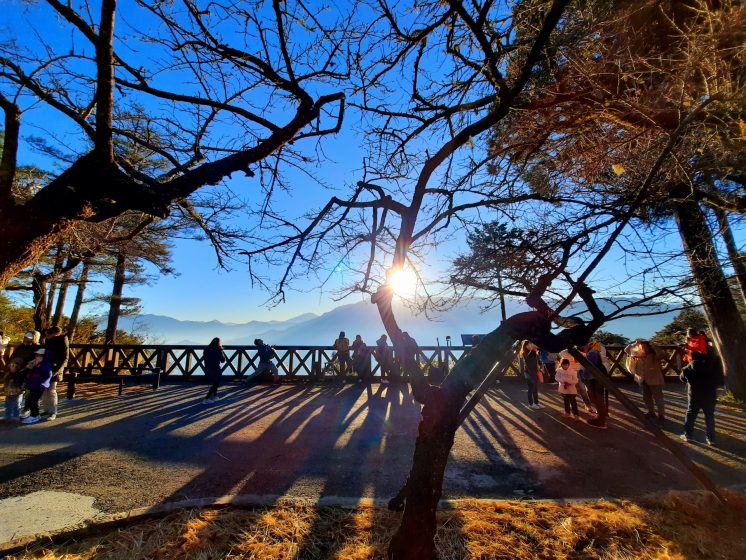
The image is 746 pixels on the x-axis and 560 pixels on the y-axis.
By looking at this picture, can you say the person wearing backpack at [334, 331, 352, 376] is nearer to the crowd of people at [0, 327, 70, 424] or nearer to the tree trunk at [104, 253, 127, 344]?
the crowd of people at [0, 327, 70, 424]

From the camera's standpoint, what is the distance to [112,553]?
2.58 m

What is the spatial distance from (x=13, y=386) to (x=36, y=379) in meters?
0.45

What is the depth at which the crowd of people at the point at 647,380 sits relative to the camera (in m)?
5.50

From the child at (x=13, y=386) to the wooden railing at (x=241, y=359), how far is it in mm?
5715

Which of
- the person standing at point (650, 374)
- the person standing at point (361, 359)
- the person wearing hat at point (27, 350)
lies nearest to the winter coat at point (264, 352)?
the person standing at point (361, 359)

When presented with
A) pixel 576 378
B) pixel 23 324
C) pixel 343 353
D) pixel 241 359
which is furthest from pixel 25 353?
pixel 23 324

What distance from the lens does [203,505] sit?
3.33 meters

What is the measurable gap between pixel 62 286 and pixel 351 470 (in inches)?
745

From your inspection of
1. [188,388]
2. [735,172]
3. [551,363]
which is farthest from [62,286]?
[735,172]

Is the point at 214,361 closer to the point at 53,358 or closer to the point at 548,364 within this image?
the point at 53,358

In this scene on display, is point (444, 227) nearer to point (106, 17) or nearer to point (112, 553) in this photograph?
point (106, 17)

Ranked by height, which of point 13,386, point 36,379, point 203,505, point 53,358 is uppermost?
point 53,358

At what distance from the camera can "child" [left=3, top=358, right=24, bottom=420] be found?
650 centimetres

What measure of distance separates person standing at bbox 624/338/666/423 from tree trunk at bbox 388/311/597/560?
5.75 meters
